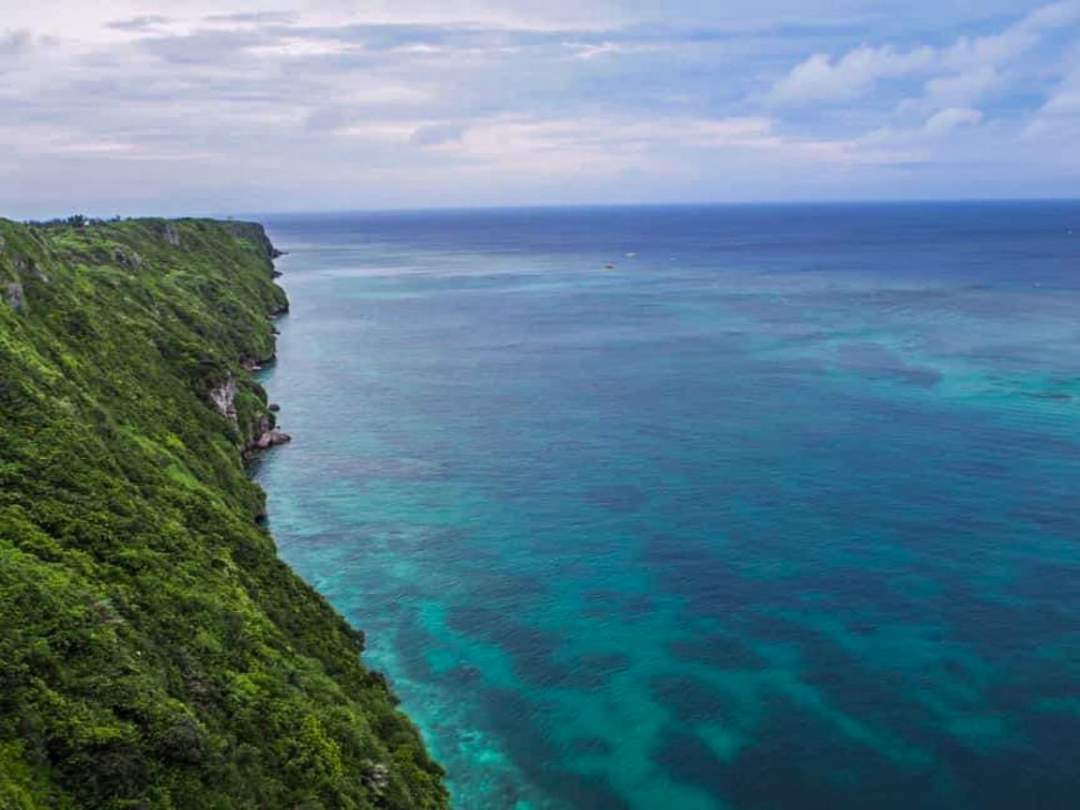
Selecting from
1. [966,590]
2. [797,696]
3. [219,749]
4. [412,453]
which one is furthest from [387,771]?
[412,453]

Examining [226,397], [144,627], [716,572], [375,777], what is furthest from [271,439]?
[375,777]

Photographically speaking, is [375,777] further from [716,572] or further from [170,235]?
[170,235]

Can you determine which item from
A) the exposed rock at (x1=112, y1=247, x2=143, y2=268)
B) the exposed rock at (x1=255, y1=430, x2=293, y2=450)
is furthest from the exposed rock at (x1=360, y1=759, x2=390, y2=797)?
the exposed rock at (x1=112, y1=247, x2=143, y2=268)

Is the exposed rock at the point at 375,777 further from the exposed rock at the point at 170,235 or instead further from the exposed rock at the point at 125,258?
the exposed rock at the point at 170,235

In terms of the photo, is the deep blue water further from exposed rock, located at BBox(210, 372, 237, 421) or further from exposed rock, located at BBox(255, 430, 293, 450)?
Answer: exposed rock, located at BBox(210, 372, 237, 421)

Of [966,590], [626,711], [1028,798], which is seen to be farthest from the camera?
[966,590]

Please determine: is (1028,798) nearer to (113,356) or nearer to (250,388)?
(113,356)
